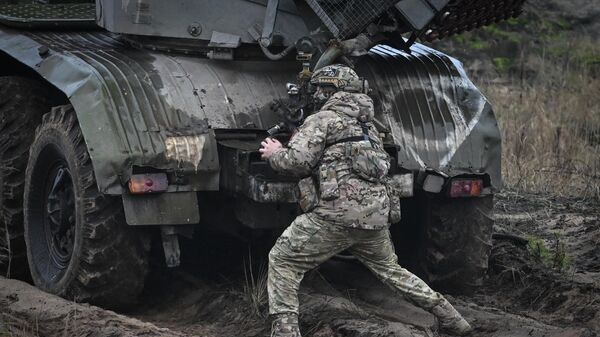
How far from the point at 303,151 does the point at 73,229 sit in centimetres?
176

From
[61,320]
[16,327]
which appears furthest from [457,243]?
[16,327]

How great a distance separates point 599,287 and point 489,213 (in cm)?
80

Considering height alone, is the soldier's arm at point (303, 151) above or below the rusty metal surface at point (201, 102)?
below

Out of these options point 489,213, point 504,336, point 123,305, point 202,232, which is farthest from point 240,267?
point 504,336

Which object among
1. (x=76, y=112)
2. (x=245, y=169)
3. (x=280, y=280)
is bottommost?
(x=280, y=280)

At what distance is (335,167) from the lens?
5934mm

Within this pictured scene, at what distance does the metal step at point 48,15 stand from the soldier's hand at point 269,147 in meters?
2.25

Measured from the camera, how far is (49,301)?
660 centimetres

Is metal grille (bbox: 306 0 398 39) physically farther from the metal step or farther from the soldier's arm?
the metal step

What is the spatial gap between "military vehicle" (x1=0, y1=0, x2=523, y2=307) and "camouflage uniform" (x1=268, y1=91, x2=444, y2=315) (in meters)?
0.39

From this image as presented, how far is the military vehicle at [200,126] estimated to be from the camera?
20.9ft

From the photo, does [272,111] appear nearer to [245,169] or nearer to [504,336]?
[245,169]

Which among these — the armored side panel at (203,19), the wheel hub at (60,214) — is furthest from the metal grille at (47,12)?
the wheel hub at (60,214)

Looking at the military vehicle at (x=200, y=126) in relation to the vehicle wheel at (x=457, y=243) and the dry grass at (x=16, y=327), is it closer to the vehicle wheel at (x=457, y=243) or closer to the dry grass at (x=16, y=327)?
the vehicle wheel at (x=457, y=243)
